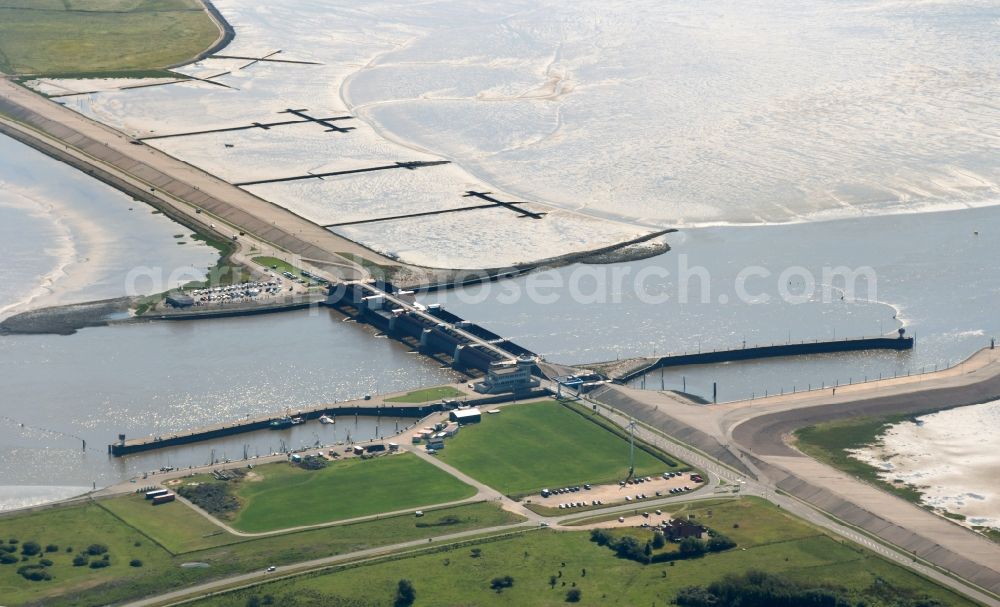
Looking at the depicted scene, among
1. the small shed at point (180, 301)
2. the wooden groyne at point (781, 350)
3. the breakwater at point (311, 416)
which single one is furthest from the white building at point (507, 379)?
the small shed at point (180, 301)

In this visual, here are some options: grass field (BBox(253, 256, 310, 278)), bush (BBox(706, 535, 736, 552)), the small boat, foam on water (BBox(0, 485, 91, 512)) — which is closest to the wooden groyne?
the small boat

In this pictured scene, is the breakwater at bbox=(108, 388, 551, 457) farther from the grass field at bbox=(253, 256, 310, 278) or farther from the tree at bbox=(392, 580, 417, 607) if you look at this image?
the grass field at bbox=(253, 256, 310, 278)

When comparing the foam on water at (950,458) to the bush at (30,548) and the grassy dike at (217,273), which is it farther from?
the grassy dike at (217,273)

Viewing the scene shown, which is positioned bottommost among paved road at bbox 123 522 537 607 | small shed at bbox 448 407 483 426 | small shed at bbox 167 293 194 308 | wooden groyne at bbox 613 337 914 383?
paved road at bbox 123 522 537 607

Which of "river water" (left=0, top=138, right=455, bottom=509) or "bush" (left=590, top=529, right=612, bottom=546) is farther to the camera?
"river water" (left=0, top=138, right=455, bottom=509)

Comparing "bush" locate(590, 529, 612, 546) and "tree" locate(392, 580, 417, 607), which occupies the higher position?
"bush" locate(590, 529, 612, 546)

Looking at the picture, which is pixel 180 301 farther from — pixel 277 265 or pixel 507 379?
pixel 507 379

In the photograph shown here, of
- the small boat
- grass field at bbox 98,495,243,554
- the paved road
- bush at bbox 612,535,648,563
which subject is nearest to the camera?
the paved road

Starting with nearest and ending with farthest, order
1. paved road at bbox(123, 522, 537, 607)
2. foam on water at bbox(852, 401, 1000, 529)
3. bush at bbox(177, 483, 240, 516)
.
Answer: paved road at bbox(123, 522, 537, 607) → bush at bbox(177, 483, 240, 516) → foam on water at bbox(852, 401, 1000, 529)

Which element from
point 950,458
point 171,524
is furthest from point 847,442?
point 171,524
